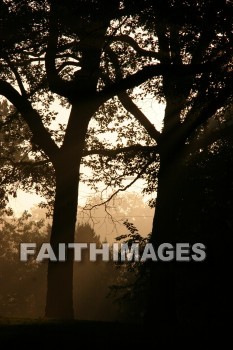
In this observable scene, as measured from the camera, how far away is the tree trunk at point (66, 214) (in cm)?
1402

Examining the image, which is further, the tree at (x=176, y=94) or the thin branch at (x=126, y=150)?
the thin branch at (x=126, y=150)

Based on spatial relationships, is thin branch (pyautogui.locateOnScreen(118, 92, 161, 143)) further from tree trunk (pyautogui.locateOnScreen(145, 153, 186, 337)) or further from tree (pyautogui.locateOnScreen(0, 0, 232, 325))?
tree trunk (pyautogui.locateOnScreen(145, 153, 186, 337))

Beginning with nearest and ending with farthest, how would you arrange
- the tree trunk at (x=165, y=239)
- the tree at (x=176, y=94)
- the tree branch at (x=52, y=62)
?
the tree at (x=176, y=94) → the tree branch at (x=52, y=62) → the tree trunk at (x=165, y=239)

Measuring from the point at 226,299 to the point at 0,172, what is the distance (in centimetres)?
1001

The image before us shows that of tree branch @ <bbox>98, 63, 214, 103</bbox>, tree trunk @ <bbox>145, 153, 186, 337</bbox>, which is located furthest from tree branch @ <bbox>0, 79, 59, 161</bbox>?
tree branch @ <bbox>98, 63, 214, 103</bbox>

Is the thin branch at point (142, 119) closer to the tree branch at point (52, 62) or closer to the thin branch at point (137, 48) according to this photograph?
the thin branch at point (137, 48)

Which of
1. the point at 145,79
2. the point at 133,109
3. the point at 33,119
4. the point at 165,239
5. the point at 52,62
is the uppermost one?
the point at 133,109

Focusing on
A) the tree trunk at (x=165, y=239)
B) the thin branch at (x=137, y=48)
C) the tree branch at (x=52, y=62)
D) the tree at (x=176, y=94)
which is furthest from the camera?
the thin branch at (x=137, y=48)

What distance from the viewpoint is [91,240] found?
54.0 metres

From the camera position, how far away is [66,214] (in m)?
14.4

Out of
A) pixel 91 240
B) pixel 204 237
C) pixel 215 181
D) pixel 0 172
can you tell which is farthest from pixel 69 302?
pixel 91 240

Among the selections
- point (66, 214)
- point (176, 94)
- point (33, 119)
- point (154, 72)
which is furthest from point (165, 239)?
point (33, 119)

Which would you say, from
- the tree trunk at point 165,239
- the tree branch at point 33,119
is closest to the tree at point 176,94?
the tree trunk at point 165,239

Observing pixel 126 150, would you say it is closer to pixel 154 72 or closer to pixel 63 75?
pixel 63 75
